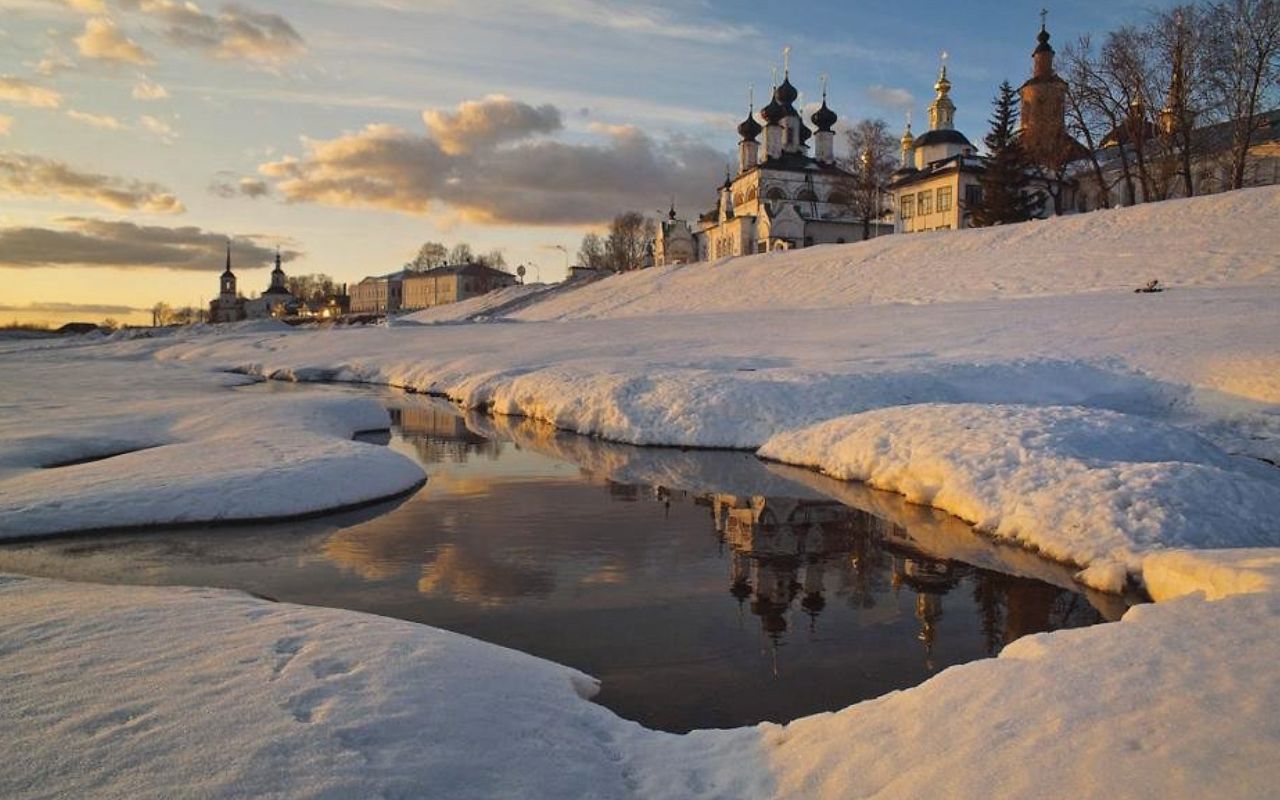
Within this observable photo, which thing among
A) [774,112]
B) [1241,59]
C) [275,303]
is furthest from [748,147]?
[275,303]

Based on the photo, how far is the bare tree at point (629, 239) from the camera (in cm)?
13162

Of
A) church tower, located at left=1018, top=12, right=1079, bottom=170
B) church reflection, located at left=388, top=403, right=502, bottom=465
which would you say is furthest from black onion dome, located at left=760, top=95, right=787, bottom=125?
church reflection, located at left=388, top=403, right=502, bottom=465

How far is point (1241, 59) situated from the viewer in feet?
146

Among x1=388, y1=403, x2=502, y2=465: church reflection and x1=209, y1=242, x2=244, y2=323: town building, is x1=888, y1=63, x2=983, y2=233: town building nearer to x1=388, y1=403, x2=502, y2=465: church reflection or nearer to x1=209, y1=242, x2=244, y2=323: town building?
x1=388, y1=403, x2=502, y2=465: church reflection

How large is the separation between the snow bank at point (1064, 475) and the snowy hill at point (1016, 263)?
908 inches

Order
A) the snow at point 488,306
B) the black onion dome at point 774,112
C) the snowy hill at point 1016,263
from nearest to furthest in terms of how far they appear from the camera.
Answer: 1. the snowy hill at point 1016,263
2. the snow at point 488,306
3. the black onion dome at point 774,112

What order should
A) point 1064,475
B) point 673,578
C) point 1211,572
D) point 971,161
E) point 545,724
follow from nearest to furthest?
1. point 545,724
2. point 1211,572
3. point 673,578
4. point 1064,475
5. point 971,161

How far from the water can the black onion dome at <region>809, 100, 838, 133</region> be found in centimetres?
9574

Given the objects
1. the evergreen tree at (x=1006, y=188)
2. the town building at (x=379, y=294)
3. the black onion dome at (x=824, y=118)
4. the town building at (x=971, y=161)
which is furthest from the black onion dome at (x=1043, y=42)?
the town building at (x=379, y=294)

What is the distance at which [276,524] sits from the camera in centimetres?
1175

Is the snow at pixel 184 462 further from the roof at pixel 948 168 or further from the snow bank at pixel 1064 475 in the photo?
the roof at pixel 948 168

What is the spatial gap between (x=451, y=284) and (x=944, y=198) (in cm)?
9244

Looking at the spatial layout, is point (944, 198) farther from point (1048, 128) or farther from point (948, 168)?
point (1048, 128)

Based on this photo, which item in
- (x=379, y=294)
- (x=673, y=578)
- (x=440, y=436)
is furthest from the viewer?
(x=379, y=294)
